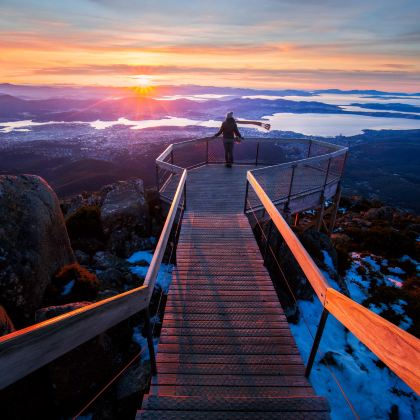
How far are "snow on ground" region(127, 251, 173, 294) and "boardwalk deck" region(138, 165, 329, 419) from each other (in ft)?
4.51

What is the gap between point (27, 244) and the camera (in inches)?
201

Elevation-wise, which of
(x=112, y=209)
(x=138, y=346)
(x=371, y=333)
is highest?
(x=371, y=333)

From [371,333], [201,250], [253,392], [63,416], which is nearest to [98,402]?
[63,416]

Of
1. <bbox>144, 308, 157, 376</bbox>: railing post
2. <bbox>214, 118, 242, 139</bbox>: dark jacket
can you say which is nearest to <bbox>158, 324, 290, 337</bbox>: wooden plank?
<bbox>144, 308, 157, 376</bbox>: railing post

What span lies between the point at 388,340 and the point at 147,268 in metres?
6.65

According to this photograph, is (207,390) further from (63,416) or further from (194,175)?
(194,175)

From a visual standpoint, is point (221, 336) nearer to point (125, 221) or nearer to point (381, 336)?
point (381, 336)

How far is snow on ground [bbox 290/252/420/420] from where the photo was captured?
588cm

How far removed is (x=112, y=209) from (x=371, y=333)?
8.38 meters

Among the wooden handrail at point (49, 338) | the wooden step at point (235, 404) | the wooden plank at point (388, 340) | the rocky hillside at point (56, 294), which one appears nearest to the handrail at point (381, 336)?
the wooden plank at point (388, 340)

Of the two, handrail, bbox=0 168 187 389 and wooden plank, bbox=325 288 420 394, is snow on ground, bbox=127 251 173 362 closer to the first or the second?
handrail, bbox=0 168 187 389

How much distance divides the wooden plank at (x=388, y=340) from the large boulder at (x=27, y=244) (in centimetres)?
493

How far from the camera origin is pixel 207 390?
9.98 feet

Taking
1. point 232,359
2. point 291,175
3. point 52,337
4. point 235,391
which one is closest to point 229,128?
point 291,175
